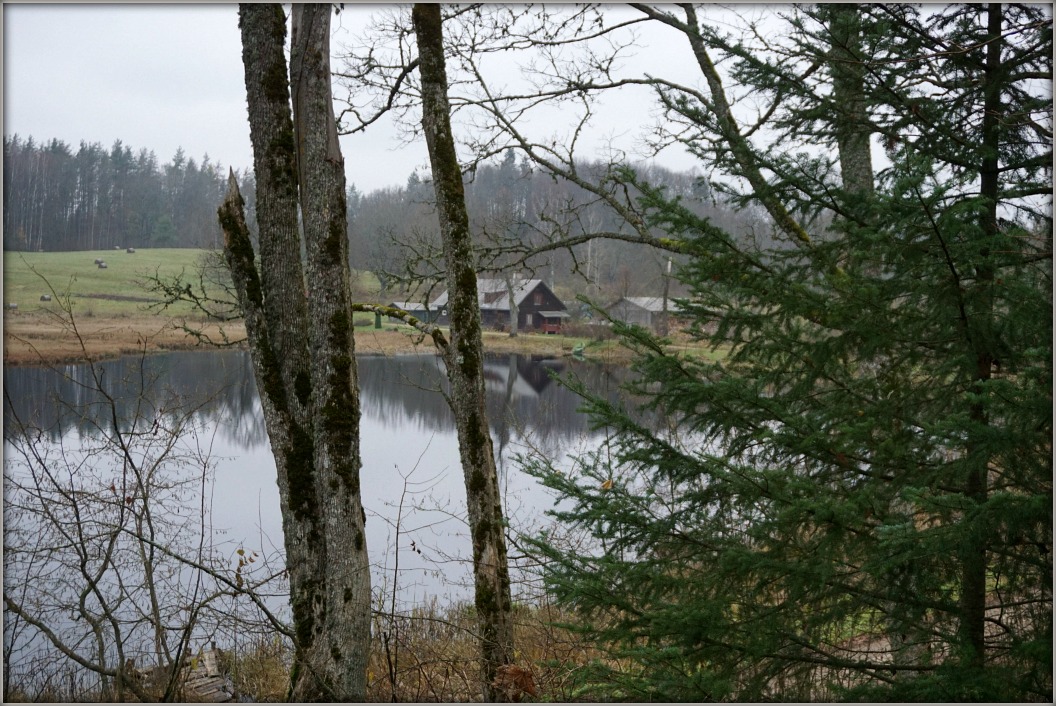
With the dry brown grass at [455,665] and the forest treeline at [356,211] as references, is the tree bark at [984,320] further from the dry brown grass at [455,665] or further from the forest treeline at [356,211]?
the forest treeline at [356,211]

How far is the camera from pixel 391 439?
14273mm

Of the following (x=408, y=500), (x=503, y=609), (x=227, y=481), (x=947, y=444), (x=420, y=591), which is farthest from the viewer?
(x=227, y=481)

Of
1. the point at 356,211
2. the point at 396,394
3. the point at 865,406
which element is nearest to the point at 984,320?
the point at 865,406

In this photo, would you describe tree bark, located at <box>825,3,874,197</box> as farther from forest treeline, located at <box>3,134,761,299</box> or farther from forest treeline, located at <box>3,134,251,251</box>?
forest treeline, located at <box>3,134,251,251</box>

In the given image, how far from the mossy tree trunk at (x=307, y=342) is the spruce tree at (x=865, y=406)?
1.35 metres

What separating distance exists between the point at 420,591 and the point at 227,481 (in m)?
4.35

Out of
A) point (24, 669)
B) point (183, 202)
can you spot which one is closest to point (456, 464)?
point (24, 669)

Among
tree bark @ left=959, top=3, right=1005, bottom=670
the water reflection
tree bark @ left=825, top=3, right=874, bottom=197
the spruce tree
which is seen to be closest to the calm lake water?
the water reflection

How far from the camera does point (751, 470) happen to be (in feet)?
9.45

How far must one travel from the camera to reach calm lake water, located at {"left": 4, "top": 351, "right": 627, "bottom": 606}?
8609mm

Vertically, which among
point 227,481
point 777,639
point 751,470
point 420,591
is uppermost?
point 751,470

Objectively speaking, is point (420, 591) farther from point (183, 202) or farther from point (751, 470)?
point (183, 202)

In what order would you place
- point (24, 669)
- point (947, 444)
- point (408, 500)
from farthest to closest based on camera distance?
1. point (408, 500)
2. point (24, 669)
3. point (947, 444)

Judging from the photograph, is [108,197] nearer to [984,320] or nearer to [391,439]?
[391,439]
